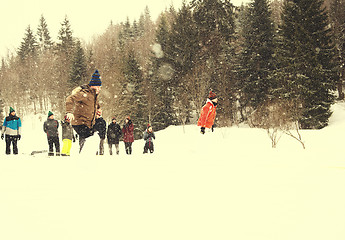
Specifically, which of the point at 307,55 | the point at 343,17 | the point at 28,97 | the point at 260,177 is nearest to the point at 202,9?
the point at 307,55

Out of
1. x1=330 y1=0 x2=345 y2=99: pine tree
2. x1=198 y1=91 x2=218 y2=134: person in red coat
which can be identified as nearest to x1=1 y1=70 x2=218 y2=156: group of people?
x1=198 y1=91 x2=218 y2=134: person in red coat

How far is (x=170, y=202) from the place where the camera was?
2176 millimetres

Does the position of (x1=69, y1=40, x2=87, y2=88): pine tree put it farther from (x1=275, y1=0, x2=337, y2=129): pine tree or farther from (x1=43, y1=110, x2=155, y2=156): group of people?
(x1=275, y1=0, x2=337, y2=129): pine tree

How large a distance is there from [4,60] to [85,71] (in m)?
40.9

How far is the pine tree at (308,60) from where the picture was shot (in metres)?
18.2

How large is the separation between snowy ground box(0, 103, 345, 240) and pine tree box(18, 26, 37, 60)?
63.1 metres

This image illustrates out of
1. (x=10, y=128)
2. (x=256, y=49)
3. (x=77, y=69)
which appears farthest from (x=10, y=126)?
(x=77, y=69)

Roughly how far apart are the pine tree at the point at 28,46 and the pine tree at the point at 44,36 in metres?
2.00

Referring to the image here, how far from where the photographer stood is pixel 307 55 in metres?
19.0

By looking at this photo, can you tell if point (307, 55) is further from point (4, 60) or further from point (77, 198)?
point (4, 60)

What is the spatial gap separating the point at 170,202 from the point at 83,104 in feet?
11.9

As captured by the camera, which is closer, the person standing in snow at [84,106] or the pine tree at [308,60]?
the person standing in snow at [84,106]

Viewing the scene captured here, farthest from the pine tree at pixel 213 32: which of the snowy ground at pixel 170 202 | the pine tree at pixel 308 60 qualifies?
the snowy ground at pixel 170 202

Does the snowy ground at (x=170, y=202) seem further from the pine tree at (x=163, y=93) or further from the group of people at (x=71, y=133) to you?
the pine tree at (x=163, y=93)
